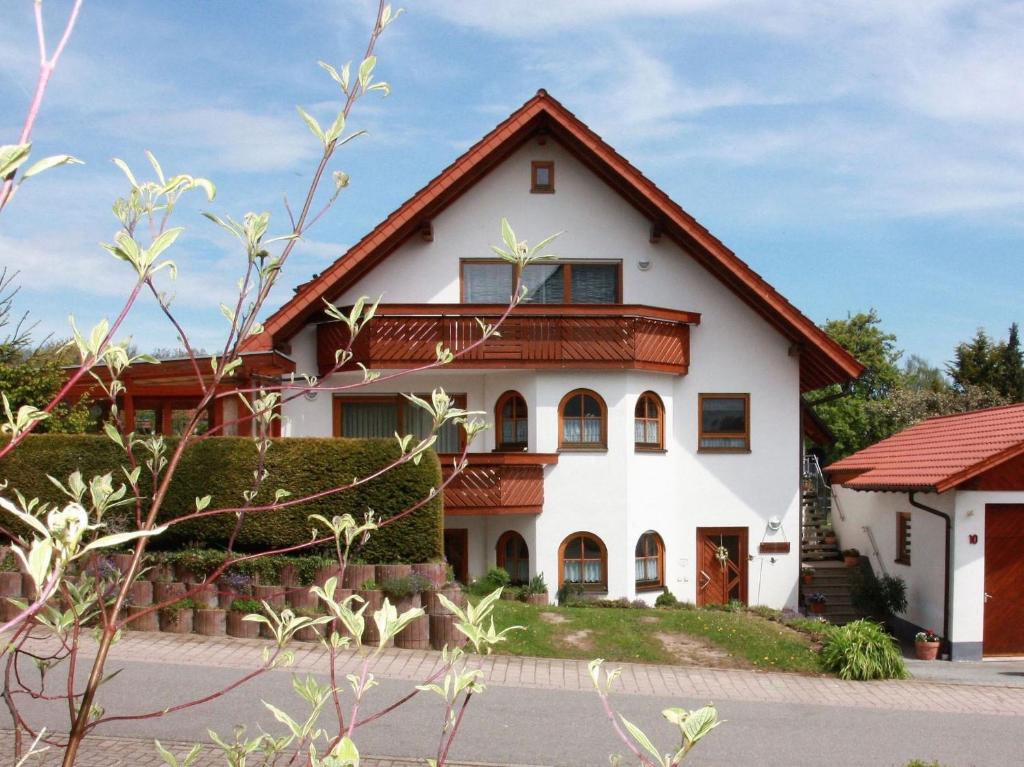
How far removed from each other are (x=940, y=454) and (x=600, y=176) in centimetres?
878

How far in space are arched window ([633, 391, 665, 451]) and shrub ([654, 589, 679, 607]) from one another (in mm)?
2932

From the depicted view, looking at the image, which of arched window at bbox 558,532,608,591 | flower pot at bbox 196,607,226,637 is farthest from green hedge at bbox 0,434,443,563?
arched window at bbox 558,532,608,591

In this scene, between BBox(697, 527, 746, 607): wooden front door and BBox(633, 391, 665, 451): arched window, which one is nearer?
BBox(633, 391, 665, 451): arched window

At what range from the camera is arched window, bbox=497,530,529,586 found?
2086 centimetres

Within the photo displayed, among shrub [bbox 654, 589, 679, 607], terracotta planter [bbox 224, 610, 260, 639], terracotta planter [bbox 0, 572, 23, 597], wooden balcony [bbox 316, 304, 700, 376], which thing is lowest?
shrub [bbox 654, 589, 679, 607]

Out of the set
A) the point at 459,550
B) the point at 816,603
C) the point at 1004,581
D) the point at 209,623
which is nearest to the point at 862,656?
the point at 1004,581

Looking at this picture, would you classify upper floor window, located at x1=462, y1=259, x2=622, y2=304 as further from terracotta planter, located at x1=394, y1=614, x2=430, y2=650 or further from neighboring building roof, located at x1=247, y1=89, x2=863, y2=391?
terracotta planter, located at x1=394, y1=614, x2=430, y2=650

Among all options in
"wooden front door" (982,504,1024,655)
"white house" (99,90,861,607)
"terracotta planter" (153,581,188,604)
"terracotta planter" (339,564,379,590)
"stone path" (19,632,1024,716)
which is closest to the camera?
"stone path" (19,632,1024,716)

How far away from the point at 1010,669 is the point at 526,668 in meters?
8.35

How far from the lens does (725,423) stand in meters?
21.9

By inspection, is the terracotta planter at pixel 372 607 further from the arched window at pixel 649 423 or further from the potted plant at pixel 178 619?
the arched window at pixel 649 423

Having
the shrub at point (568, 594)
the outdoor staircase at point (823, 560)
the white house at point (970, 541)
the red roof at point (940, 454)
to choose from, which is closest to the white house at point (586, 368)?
the shrub at point (568, 594)

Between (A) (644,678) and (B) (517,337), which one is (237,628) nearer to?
(A) (644,678)

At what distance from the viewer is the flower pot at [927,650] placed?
1781 centimetres
